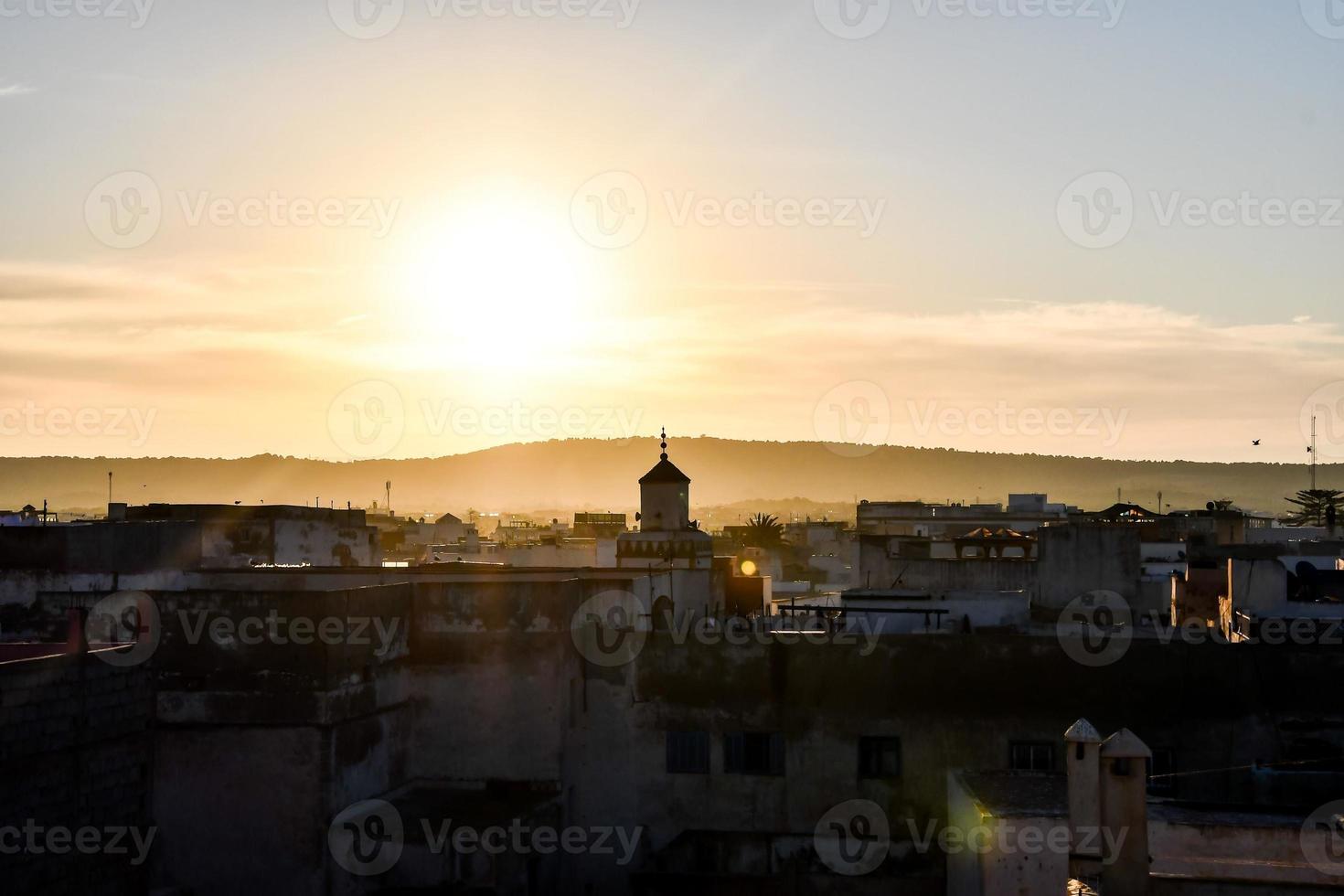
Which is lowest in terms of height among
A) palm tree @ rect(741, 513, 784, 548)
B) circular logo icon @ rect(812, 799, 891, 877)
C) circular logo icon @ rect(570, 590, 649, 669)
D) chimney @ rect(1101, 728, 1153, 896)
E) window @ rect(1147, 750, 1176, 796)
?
circular logo icon @ rect(812, 799, 891, 877)

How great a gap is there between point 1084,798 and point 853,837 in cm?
785

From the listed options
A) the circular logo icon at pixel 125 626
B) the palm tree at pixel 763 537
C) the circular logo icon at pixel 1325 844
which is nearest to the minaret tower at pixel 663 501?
the circular logo icon at pixel 125 626

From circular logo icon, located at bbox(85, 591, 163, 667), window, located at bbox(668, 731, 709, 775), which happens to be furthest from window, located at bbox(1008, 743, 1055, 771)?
circular logo icon, located at bbox(85, 591, 163, 667)

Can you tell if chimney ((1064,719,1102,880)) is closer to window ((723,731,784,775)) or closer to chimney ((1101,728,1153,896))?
chimney ((1101,728,1153,896))

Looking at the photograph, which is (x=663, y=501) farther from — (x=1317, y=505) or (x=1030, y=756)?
(x=1317, y=505)

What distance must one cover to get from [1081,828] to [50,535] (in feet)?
58.1

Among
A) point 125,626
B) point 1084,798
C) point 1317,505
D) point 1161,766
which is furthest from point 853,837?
point 1317,505

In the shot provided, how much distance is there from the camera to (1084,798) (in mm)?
14820

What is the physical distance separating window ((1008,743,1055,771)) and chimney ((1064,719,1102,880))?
23.6ft

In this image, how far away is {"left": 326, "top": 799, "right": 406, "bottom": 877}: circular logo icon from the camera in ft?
66.4

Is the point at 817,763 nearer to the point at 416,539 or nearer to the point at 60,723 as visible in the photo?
the point at 60,723

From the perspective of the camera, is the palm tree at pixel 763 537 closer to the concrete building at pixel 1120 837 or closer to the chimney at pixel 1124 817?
the concrete building at pixel 1120 837

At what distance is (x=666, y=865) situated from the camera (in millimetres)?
22422

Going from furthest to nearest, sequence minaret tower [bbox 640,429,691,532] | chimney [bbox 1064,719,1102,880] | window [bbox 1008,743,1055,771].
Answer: minaret tower [bbox 640,429,691,532]
window [bbox 1008,743,1055,771]
chimney [bbox 1064,719,1102,880]
